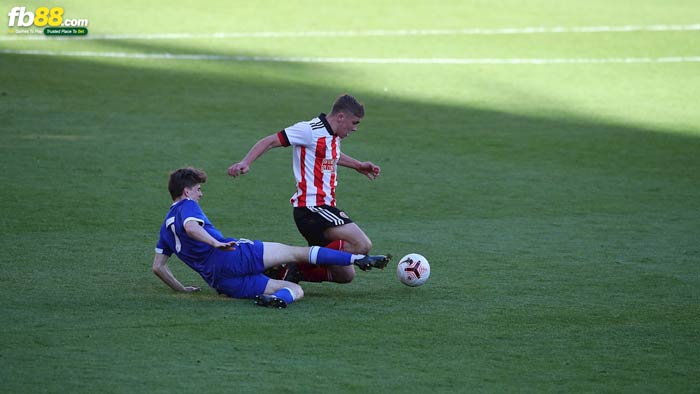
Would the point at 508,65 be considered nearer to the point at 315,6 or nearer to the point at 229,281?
the point at 315,6

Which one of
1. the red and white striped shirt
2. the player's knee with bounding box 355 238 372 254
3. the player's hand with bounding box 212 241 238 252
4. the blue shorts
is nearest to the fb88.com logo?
the red and white striped shirt

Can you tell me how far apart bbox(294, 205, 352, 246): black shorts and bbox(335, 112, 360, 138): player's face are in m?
0.57

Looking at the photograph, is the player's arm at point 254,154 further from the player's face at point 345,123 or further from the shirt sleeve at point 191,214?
the player's face at point 345,123

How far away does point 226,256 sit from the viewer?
24.0ft

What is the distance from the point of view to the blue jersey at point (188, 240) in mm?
7293

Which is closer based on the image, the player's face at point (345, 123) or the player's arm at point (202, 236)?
the player's arm at point (202, 236)

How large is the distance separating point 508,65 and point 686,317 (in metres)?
12.8

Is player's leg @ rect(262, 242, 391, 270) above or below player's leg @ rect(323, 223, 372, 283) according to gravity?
below

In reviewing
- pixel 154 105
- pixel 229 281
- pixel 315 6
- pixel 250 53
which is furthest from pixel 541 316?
pixel 315 6

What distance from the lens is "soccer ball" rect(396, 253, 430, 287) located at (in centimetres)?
773

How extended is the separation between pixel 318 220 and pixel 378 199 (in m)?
3.36

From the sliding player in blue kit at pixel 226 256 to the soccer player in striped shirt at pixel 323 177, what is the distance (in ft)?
1.53

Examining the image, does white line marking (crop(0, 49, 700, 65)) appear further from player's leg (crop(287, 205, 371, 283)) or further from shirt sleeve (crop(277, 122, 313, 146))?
player's leg (crop(287, 205, 371, 283))

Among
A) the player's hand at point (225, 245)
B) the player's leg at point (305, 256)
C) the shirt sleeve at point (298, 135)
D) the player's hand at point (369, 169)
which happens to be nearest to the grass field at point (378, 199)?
the player's leg at point (305, 256)
